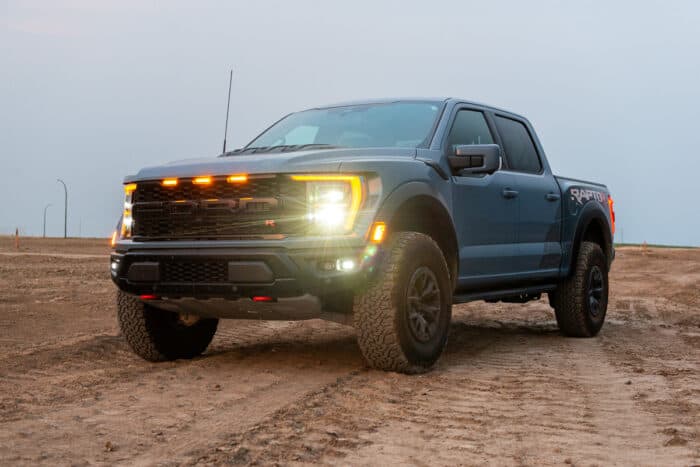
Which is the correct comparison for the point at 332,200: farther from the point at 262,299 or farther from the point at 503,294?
the point at 503,294

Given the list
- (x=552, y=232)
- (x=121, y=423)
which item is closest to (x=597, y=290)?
(x=552, y=232)

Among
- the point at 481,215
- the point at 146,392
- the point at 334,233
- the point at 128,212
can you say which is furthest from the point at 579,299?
the point at 146,392

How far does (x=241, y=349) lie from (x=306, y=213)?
240cm

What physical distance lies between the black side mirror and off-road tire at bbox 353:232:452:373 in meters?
0.73

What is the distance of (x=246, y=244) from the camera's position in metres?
5.47

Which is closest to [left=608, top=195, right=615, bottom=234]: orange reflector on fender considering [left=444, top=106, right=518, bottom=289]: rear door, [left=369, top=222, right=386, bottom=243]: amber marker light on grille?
[left=444, top=106, right=518, bottom=289]: rear door

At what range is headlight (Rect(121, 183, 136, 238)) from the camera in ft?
20.0

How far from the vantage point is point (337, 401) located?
5.05m

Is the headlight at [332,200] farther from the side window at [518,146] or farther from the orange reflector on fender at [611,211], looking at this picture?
the orange reflector on fender at [611,211]

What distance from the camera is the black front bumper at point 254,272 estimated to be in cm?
538

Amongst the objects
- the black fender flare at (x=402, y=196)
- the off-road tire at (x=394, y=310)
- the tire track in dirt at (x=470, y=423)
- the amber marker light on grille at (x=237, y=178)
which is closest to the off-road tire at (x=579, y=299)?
the tire track in dirt at (x=470, y=423)

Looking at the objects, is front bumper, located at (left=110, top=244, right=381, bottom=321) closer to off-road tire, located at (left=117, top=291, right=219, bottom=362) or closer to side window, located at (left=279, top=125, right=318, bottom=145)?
off-road tire, located at (left=117, top=291, right=219, bottom=362)

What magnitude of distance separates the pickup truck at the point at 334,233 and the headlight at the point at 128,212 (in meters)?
0.02

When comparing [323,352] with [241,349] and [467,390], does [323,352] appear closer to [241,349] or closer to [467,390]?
[241,349]
